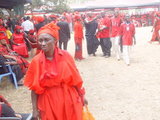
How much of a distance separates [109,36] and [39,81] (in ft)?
28.0

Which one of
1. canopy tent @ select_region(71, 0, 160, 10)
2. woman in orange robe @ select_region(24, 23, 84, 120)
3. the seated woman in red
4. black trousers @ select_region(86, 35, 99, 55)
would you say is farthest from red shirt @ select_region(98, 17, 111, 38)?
canopy tent @ select_region(71, 0, 160, 10)

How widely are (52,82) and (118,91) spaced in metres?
3.71

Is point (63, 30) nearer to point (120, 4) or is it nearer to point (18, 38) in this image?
point (18, 38)

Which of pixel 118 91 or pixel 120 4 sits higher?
pixel 120 4

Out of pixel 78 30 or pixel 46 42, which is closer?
pixel 46 42

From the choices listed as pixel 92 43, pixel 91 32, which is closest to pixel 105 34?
pixel 91 32

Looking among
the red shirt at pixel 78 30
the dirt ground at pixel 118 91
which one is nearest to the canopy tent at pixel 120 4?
the red shirt at pixel 78 30

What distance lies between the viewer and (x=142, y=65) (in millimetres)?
9266

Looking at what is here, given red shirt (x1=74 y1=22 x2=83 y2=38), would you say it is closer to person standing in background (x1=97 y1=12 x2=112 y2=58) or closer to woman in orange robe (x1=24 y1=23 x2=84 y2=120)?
person standing in background (x1=97 y1=12 x2=112 y2=58)

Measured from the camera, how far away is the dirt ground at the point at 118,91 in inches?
199

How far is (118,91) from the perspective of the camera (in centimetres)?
634

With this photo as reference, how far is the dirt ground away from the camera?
506cm

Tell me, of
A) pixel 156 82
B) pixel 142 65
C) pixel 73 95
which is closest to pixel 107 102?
pixel 156 82

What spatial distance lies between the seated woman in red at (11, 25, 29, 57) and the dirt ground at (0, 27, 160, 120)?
2.26 metres
